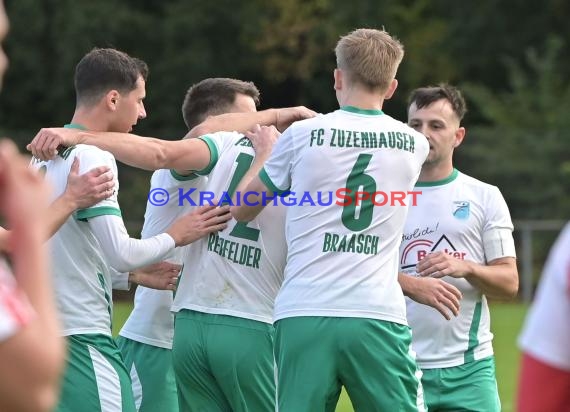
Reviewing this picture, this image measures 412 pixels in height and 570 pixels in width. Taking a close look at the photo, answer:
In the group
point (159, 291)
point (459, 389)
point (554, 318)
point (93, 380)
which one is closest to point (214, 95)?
point (159, 291)

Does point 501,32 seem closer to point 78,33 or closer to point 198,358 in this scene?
point 78,33

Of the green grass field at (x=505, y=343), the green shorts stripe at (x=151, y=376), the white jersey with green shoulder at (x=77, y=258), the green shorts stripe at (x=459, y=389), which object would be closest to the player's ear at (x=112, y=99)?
the white jersey with green shoulder at (x=77, y=258)

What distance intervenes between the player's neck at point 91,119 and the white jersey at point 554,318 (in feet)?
10.7

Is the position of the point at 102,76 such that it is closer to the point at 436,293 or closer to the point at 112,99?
the point at 112,99

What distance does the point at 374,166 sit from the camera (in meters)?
4.90

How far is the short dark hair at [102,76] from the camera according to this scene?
17.9ft

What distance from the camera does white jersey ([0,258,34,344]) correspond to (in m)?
2.29

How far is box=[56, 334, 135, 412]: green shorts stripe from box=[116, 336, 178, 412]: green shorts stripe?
774 mm

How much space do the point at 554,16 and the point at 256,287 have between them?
2363 centimetres

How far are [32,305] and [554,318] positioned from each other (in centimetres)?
108

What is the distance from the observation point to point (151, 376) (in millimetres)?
6070

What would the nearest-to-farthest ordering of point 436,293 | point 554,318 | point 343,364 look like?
point 554,318 < point 343,364 < point 436,293

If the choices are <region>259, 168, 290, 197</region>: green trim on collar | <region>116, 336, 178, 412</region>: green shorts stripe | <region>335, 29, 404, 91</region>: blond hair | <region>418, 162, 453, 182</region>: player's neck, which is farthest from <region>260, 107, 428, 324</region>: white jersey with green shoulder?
<region>418, 162, 453, 182</region>: player's neck

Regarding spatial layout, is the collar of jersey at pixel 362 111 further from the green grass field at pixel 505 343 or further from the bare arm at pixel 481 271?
the green grass field at pixel 505 343
